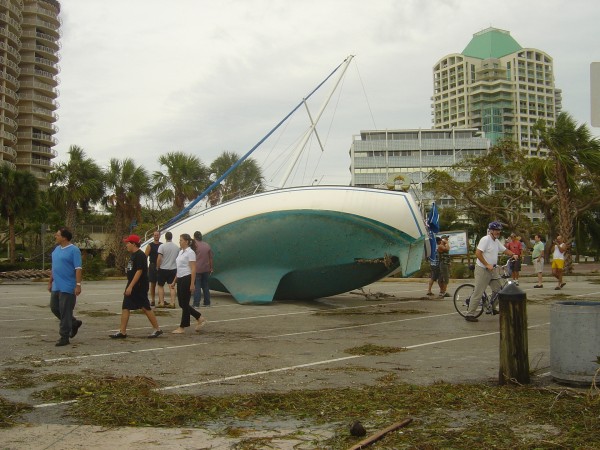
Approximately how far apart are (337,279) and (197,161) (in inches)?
1023

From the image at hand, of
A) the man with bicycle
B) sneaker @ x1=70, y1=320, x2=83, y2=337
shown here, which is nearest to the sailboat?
the man with bicycle

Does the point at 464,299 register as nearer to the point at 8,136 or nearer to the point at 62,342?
the point at 62,342

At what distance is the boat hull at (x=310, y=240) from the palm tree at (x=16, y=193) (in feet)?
88.9

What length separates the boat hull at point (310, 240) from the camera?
14.9 meters

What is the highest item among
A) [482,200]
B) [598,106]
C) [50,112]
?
[50,112]

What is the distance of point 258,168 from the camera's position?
153 feet

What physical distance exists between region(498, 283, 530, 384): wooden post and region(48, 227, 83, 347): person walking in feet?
19.3

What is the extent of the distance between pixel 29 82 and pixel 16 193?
5419 cm

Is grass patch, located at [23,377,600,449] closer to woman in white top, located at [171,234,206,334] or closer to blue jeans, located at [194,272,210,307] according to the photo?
woman in white top, located at [171,234,206,334]

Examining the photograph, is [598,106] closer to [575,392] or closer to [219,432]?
[575,392]

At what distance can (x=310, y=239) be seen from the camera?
15219 millimetres

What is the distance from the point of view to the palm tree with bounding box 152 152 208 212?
1532 inches

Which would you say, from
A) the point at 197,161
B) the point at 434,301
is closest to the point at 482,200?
the point at 197,161

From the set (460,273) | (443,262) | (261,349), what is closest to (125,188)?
(460,273)
